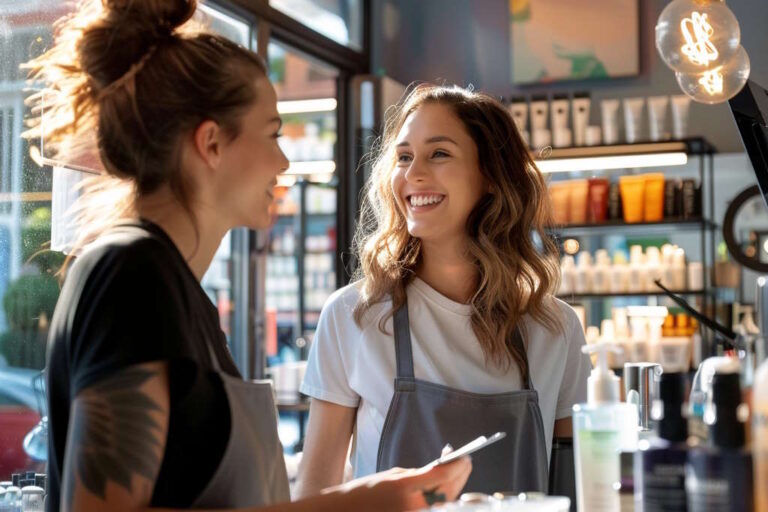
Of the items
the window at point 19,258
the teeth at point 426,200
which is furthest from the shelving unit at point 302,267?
the teeth at point 426,200

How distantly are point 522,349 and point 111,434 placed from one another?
113cm

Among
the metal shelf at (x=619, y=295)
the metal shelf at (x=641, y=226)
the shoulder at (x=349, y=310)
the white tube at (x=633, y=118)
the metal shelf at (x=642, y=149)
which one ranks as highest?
the white tube at (x=633, y=118)

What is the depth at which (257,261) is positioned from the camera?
5102mm

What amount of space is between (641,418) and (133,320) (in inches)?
57.9

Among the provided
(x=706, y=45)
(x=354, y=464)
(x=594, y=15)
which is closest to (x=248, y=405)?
(x=354, y=464)

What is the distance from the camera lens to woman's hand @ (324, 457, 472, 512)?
1207 millimetres

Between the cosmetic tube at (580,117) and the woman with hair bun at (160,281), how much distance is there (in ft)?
14.7

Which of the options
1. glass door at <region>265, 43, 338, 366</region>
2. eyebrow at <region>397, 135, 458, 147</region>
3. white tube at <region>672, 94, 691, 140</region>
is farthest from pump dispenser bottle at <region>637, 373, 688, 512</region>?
glass door at <region>265, 43, 338, 366</region>

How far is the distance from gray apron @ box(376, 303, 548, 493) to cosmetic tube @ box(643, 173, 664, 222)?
373cm

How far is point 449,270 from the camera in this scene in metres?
2.25

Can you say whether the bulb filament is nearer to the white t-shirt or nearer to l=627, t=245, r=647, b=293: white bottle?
the white t-shirt

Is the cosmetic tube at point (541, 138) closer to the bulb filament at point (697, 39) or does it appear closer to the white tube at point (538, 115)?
the white tube at point (538, 115)

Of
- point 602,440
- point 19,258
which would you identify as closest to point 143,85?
point 602,440

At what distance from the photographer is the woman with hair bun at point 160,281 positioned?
3.71ft
